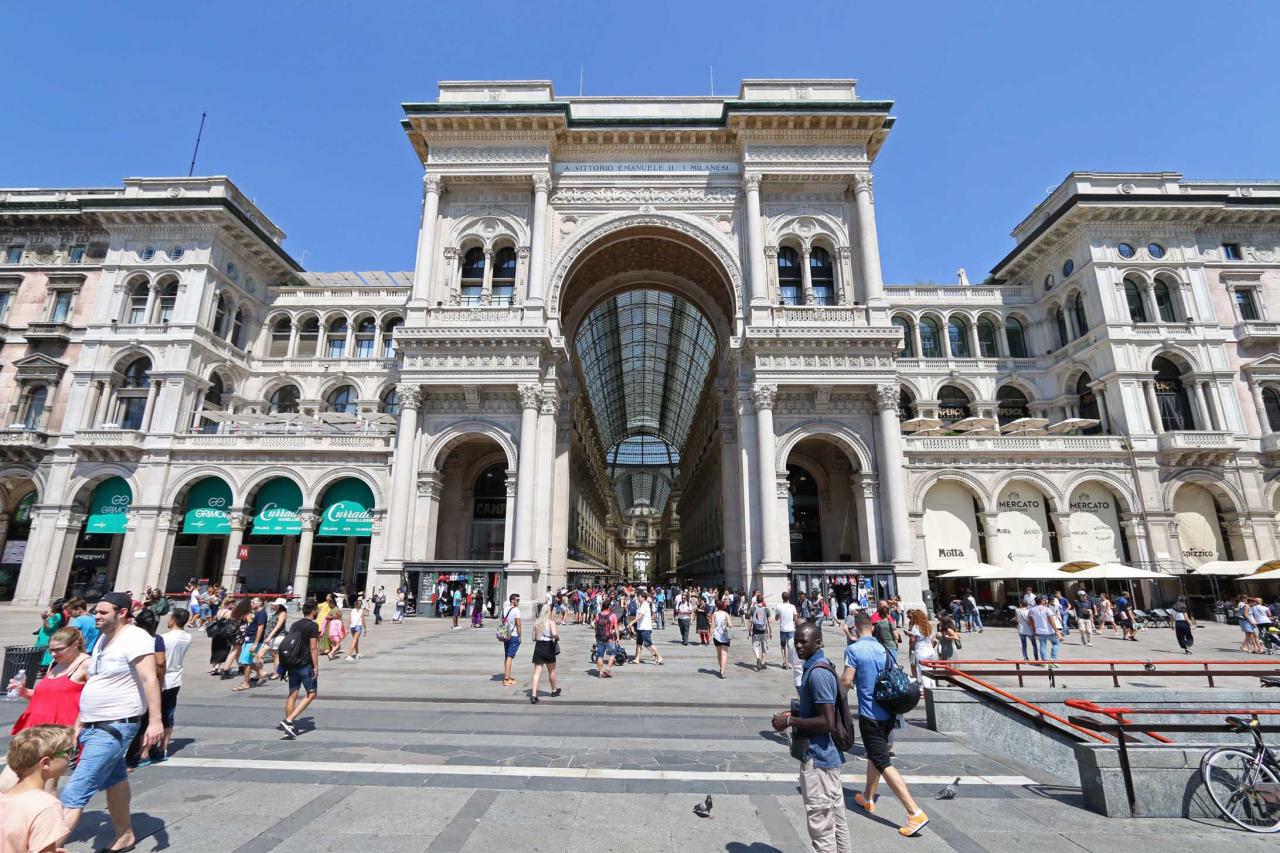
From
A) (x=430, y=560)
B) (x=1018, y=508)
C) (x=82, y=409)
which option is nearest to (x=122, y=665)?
(x=430, y=560)

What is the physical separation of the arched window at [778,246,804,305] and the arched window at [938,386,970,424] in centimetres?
1242

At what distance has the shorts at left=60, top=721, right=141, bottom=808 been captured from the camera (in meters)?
4.17

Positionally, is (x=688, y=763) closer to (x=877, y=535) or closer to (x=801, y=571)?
(x=801, y=571)

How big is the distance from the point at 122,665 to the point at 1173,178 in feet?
162

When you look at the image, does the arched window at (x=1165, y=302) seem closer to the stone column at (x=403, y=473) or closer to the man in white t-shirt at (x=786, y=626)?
the man in white t-shirt at (x=786, y=626)

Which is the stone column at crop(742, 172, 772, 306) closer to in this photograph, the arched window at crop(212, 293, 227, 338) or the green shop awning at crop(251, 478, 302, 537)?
the green shop awning at crop(251, 478, 302, 537)

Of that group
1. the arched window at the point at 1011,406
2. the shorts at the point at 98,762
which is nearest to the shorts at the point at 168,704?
the shorts at the point at 98,762

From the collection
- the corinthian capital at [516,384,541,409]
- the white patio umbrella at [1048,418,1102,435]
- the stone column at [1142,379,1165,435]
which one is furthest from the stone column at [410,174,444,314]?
the stone column at [1142,379,1165,435]

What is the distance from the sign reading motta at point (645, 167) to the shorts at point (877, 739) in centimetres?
3157

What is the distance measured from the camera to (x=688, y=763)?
7254 millimetres

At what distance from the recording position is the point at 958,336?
38.4 meters

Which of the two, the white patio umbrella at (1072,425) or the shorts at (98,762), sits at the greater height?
the white patio umbrella at (1072,425)

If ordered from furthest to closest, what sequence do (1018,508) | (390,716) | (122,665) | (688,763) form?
(1018,508)
(390,716)
(688,763)
(122,665)

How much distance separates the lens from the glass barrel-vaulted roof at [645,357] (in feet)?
161
